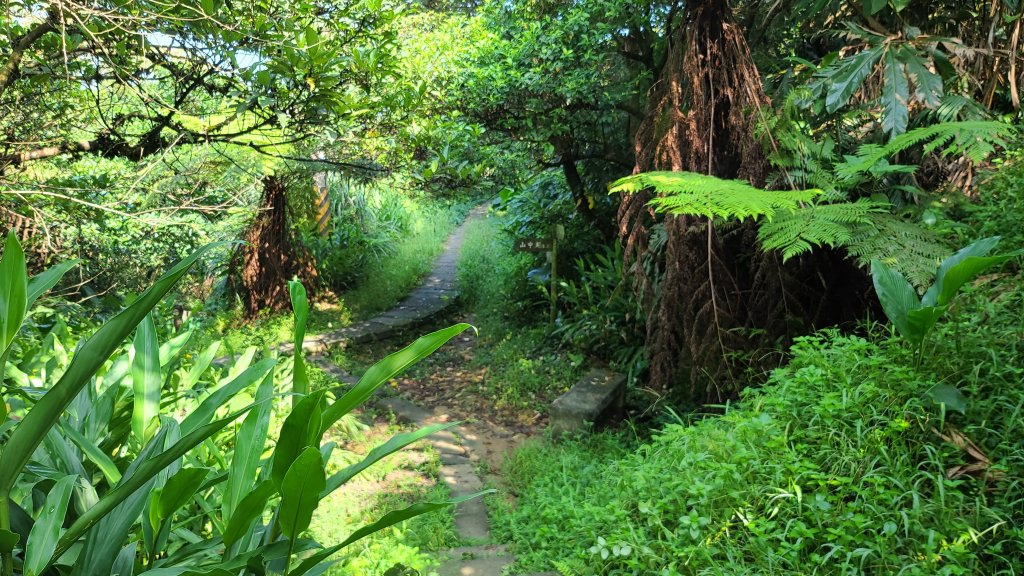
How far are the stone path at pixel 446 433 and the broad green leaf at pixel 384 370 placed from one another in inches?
67.4

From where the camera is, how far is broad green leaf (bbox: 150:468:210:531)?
1.12 meters

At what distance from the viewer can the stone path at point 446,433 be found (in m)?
2.74

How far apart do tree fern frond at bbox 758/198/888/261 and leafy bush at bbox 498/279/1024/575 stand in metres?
0.47

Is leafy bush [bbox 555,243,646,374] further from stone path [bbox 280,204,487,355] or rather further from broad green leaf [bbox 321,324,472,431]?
broad green leaf [bbox 321,324,472,431]

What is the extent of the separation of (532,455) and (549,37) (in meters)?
3.33

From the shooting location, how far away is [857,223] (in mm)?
2662

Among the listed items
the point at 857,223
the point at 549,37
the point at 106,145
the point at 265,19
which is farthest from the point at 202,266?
the point at 857,223

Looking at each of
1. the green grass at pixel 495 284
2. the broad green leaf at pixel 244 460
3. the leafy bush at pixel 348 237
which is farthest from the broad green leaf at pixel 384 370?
the leafy bush at pixel 348 237

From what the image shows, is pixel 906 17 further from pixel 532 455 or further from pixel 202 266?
pixel 202 266

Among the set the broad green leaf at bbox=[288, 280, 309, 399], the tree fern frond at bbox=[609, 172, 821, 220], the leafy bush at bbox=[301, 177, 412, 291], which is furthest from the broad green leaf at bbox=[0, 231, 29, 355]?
the leafy bush at bbox=[301, 177, 412, 291]

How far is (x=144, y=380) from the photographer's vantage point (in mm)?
1754

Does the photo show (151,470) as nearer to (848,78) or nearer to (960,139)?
(960,139)

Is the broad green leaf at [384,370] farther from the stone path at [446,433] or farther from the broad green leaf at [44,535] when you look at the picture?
the stone path at [446,433]

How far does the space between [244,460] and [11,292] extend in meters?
0.64
